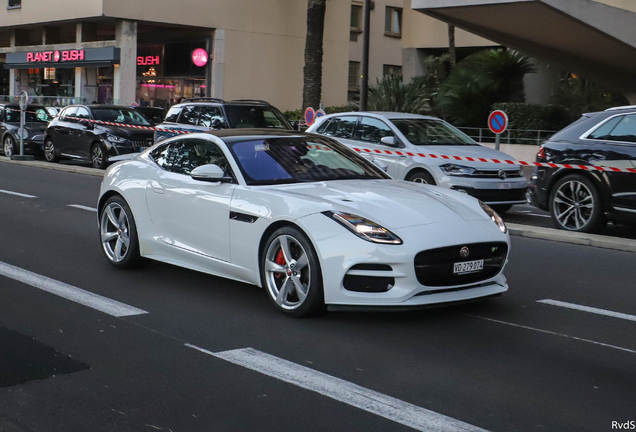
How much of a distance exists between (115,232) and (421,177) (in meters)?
6.14

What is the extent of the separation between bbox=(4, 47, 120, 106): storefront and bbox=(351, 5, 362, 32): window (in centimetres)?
1514

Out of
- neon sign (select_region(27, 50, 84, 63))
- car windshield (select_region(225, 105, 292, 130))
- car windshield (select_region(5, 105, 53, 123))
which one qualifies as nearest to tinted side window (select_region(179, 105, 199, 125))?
car windshield (select_region(225, 105, 292, 130))

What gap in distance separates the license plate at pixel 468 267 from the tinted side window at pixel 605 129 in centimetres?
548

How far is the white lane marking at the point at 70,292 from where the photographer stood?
6.55m

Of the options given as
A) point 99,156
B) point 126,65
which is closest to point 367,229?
point 99,156

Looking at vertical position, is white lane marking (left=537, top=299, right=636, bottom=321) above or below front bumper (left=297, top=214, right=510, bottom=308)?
below

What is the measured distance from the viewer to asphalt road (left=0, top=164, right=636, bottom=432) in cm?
433

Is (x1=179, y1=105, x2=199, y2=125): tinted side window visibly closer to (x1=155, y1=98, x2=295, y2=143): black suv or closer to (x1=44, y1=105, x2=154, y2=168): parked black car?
(x1=155, y1=98, x2=295, y2=143): black suv

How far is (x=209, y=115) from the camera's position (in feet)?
60.0

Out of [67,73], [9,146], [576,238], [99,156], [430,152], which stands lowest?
[576,238]

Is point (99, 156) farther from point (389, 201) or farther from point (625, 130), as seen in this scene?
point (389, 201)

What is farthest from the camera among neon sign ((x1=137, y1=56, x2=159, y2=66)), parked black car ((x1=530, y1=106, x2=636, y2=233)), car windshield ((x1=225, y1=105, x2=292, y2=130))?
neon sign ((x1=137, y1=56, x2=159, y2=66))

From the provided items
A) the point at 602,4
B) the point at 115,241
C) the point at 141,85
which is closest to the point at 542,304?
the point at 115,241

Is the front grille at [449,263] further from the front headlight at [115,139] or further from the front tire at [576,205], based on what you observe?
the front headlight at [115,139]
